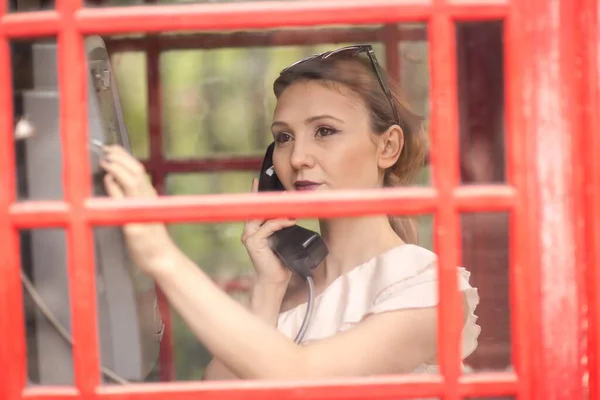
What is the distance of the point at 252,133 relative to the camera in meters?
2.44

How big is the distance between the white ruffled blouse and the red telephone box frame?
413mm

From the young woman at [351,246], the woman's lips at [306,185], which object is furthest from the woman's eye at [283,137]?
the woman's lips at [306,185]

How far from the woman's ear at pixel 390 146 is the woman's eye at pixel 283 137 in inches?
8.2

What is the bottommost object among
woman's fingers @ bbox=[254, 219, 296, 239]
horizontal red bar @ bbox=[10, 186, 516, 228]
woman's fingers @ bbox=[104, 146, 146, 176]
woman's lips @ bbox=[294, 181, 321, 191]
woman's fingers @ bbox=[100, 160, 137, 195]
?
woman's fingers @ bbox=[254, 219, 296, 239]

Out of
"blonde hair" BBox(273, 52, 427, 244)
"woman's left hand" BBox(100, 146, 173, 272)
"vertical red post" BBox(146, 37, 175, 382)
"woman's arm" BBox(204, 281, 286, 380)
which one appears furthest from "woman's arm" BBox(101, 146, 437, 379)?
"vertical red post" BBox(146, 37, 175, 382)

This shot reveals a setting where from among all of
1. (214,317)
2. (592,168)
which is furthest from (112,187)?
(592,168)

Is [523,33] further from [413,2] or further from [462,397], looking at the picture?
[462,397]

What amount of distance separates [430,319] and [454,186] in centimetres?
50

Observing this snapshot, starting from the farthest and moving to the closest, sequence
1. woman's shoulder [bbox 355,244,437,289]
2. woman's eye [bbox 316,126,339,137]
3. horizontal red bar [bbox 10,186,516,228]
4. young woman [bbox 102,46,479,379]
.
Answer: woman's eye [bbox 316,126,339,137], woman's shoulder [bbox 355,244,437,289], young woman [bbox 102,46,479,379], horizontal red bar [bbox 10,186,516,228]

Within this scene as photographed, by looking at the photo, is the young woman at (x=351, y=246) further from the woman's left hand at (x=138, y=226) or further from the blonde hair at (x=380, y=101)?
the woman's left hand at (x=138, y=226)

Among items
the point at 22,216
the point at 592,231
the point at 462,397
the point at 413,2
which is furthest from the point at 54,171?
the point at 592,231

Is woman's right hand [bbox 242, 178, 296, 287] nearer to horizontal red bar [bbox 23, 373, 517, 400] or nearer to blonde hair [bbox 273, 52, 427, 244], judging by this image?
blonde hair [bbox 273, 52, 427, 244]

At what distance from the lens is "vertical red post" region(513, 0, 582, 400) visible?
1261 millimetres

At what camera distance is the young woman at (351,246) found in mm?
1638
